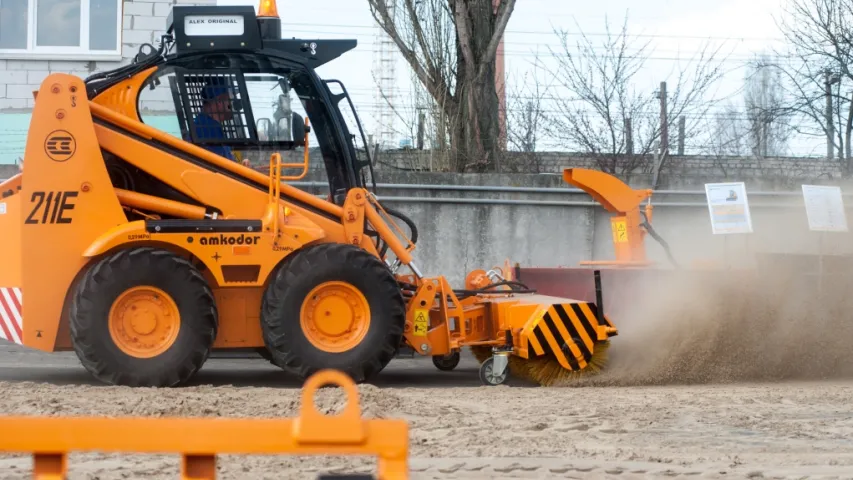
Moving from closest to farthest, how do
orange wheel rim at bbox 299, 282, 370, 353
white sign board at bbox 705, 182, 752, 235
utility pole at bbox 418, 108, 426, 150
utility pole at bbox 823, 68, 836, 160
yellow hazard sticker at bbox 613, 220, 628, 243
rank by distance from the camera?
1. orange wheel rim at bbox 299, 282, 370, 353
2. yellow hazard sticker at bbox 613, 220, 628, 243
3. white sign board at bbox 705, 182, 752, 235
4. utility pole at bbox 418, 108, 426, 150
5. utility pole at bbox 823, 68, 836, 160

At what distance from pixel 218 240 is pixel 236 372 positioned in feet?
6.76

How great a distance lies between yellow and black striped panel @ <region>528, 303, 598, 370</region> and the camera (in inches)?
345

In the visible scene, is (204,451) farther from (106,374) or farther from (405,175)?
(405,175)

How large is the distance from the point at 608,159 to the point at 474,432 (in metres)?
11.5

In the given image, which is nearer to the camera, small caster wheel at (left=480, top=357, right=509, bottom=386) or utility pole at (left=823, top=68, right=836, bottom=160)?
small caster wheel at (left=480, top=357, right=509, bottom=386)

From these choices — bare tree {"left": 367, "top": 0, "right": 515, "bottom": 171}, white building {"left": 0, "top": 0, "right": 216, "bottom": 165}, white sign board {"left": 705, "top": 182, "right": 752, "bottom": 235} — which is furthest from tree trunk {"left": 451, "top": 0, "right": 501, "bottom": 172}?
white sign board {"left": 705, "top": 182, "right": 752, "bottom": 235}

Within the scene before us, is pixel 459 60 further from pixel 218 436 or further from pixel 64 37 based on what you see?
pixel 218 436

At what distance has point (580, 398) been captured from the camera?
26.0 feet

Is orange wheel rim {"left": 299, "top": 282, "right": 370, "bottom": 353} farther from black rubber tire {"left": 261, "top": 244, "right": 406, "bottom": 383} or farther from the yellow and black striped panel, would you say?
the yellow and black striped panel

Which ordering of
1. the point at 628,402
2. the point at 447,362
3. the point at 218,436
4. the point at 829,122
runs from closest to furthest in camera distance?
1. the point at 218,436
2. the point at 628,402
3. the point at 447,362
4. the point at 829,122

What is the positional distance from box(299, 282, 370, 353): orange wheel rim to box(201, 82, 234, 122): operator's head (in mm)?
1621

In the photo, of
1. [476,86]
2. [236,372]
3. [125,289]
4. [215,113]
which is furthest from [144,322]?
[476,86]

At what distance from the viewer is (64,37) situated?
1602 cm

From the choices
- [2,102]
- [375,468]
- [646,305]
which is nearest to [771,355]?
[646,305]
